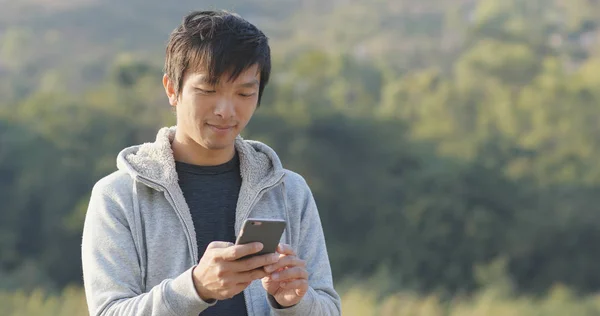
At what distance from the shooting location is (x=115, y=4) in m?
35.2

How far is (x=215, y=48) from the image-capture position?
6.23ft

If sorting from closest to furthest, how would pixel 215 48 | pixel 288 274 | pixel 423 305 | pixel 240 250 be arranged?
pixel 240 250 → pixel 288 274 → pixel 215 48 → pixel 423 305

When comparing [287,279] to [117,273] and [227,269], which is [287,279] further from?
[117,273]

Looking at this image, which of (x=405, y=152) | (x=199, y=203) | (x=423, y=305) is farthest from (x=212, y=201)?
(x=405, y=152)

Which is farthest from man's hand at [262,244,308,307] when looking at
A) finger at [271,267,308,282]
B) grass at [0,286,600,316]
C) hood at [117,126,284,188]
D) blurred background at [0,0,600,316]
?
blurred background at [0,0,600,316]

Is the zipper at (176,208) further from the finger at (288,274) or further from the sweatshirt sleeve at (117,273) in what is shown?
the finger at (288,274)

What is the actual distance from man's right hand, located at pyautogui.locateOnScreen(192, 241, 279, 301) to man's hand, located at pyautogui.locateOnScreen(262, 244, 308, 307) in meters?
0.03

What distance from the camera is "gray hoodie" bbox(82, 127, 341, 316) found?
6.05 ft

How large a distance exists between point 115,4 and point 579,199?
16.3 m

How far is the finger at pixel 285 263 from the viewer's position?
1.75m

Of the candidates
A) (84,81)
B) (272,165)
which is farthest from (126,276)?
(84,81)

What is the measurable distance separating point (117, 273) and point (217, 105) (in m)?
0.31

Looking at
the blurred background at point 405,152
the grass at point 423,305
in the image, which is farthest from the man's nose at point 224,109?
the blurred background at point 405,152

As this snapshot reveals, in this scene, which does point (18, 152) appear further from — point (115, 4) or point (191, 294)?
point (191, 294)
